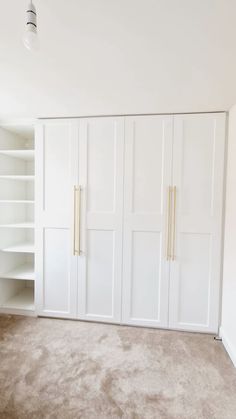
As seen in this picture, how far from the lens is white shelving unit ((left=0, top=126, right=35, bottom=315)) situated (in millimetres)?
2582

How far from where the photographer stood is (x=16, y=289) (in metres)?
2.97

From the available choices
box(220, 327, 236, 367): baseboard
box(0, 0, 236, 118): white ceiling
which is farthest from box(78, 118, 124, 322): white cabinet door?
box(220, 327, 236, 367): baseboard

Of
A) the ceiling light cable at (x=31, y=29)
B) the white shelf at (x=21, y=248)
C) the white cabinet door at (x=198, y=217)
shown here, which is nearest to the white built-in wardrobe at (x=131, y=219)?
the white cabinet door at (x=198, y=217)

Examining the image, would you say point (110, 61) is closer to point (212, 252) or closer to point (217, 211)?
point (217, 211)

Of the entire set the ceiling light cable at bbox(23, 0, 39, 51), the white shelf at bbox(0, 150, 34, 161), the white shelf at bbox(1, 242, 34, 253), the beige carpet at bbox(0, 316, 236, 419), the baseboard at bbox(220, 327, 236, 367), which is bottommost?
the beige carpet at bbox(0, 316, 236, 419)

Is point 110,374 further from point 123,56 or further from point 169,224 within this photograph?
point 123,56

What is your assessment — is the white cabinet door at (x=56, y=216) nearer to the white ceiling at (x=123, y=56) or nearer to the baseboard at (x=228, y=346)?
the white ceiling at (x=123, y=56)

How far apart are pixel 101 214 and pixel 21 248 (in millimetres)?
1065

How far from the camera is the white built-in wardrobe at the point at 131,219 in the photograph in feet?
7.25

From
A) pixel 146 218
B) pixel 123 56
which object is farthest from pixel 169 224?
pixel 123 56

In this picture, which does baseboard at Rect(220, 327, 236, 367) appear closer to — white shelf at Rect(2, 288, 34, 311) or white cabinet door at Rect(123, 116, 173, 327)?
white cabinet door at Rect(123, 116, 173, 327)

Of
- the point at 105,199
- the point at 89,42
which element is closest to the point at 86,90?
the point at 89,42

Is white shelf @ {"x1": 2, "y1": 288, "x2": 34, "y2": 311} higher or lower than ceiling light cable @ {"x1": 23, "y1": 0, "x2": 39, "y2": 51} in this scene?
lower

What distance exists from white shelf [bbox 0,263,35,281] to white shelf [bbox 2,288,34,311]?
0.28m
